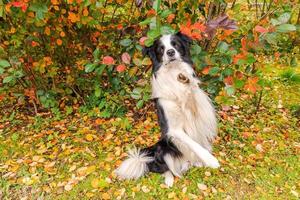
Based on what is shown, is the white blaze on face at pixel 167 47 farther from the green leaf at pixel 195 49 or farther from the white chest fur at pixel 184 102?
the green leaf at pixel 195 49

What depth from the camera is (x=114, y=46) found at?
16.0ft

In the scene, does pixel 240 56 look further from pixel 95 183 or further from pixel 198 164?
pixel 95 183

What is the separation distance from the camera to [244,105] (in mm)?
5461

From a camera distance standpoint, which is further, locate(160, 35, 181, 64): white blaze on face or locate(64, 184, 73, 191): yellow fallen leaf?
locate(64, 184, 73, 191): yellow fallen leaf

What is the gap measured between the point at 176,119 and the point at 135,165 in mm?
750

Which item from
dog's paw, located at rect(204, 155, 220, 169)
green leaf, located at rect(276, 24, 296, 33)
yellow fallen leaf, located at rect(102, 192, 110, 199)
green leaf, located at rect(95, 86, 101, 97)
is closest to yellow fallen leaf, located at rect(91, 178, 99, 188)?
yellow fallen leaf, located at rect(102, 192, 110, 199)

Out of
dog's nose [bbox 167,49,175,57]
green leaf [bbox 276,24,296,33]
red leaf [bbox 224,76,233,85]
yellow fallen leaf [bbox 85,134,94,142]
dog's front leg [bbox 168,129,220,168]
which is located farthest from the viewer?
yellow fallen leaf [bbox 85,134,94,142]

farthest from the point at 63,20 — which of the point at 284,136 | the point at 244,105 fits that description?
the point at 284,136

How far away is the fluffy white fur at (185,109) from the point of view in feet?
11.5

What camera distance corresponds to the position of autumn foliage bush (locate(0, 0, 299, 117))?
A: 3469 mm

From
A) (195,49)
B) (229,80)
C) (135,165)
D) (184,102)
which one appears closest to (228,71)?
(229,80)

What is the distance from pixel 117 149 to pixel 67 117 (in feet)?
3.97

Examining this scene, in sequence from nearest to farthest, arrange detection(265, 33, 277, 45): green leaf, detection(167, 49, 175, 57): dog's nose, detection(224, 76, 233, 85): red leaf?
detection(265, 33, 277, 45): green leaf
detection(167, 49, 175, 57): dog's nose
detection(224, 76, 233, 85): red leaf

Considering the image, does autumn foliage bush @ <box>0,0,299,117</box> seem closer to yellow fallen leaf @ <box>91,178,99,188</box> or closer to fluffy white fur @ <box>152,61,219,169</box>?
fluffy white fur @ <box>152,61,219,169</box>
